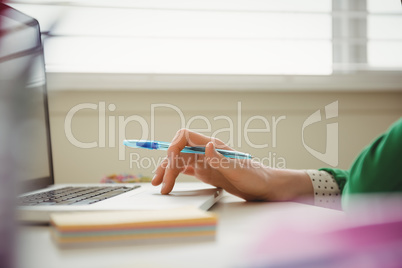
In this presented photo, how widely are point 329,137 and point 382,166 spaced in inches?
34.5

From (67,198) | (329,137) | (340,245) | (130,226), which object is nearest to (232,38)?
(329,137)

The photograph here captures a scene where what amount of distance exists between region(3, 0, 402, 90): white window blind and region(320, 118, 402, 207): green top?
83 centimetres

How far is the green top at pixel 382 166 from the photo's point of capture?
0.38 m

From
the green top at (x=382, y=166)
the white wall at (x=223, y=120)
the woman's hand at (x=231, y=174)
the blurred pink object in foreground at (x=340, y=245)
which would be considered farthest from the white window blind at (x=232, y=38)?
the blurred pink object in foreground at (x=340, y=245)

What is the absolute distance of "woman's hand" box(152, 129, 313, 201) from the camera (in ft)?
1.93

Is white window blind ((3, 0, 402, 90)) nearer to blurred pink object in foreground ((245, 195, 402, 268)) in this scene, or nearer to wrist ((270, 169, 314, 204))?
wrist ((270, 169, 314, 204))

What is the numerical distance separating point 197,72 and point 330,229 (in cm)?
108

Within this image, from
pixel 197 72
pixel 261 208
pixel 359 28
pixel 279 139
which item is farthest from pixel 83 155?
pixel 359 28

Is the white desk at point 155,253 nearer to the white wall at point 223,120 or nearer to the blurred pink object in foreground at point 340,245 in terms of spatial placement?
the blurred pink object in foreground at point 340,245

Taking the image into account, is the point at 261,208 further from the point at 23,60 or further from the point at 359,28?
the point at 359,28

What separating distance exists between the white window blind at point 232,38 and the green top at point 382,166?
83cm

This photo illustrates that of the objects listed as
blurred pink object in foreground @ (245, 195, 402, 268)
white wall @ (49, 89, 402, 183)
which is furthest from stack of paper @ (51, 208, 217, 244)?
white wall @ (49, 89, 402, 183)

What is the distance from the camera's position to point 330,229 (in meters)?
0.15

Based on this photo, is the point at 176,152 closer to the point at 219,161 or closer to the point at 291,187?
the point at 219,161
